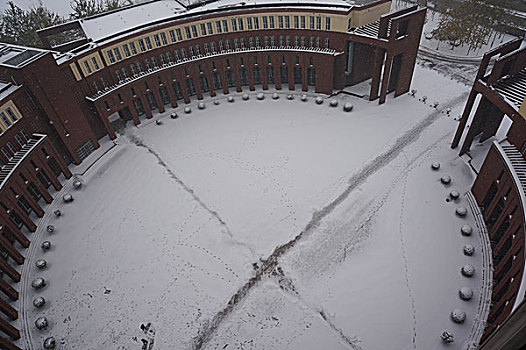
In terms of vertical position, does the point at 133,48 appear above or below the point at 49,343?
above

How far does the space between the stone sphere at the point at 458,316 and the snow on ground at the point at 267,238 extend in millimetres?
612

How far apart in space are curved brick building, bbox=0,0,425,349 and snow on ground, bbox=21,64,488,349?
12.5ft

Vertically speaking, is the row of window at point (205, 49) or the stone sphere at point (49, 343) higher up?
the row of window at point (205, 49)

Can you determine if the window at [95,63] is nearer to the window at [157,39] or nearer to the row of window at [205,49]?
the row of window at [205,49]

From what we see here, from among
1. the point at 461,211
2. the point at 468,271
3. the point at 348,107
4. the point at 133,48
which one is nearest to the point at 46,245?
the point at 133,48

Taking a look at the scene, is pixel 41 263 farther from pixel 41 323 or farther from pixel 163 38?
pixel 163 38

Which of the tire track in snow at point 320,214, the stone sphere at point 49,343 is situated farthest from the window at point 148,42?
the stone sphere at point 49,343

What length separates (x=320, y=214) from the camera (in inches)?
1383

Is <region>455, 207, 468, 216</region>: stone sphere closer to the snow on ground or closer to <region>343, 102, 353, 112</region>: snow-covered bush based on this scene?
the snow on ground

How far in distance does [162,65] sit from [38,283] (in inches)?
1249

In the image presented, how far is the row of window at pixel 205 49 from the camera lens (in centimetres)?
4681

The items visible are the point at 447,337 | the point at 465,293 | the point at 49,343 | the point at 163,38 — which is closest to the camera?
the point at 447,337

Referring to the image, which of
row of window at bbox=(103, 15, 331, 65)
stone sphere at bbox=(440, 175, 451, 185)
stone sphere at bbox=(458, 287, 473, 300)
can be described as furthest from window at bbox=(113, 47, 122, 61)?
stone sphere at bbox=(458, 287, 473, 300)

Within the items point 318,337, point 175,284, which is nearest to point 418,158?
point 318,337
